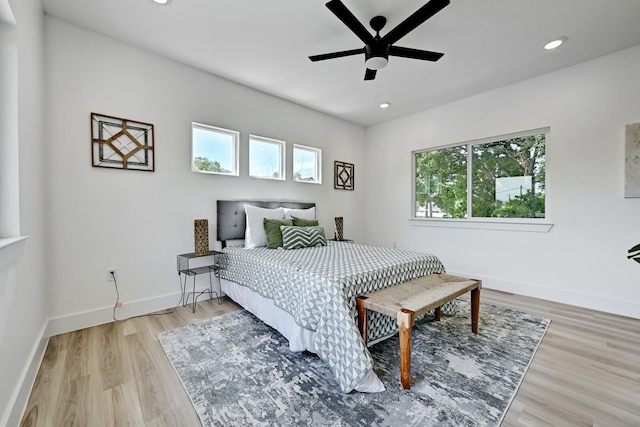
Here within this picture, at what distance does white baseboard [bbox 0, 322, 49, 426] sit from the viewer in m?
1.26

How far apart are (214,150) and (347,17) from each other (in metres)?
2.25

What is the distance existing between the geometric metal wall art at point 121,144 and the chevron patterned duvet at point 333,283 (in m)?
1.37

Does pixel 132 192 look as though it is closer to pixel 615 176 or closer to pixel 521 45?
pixel 521 45

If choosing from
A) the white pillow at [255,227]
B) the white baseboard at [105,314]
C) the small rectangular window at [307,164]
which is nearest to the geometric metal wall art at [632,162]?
the small rectangular window at [307,164]

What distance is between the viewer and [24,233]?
5.30 feet

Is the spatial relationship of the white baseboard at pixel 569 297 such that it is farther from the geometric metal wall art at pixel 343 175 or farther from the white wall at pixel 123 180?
the white wall at pixel 123 180

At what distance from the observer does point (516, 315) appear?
278 centimetres

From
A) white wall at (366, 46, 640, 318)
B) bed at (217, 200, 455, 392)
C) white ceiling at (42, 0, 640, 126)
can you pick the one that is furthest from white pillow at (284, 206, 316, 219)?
white wall at (366, 46, 640, 318)

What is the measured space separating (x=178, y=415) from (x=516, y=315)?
3124mm

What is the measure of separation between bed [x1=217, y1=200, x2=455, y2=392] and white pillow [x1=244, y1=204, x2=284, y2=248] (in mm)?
30

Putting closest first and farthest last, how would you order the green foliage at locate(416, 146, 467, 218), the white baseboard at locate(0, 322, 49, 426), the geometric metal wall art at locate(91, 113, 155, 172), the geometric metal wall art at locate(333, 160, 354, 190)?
the white baseboard at locate(0, 322, 49, 426) < the geometric metal wall art at locate(91, 113, 155, 172) < the green foliage at locate(416, 146, 467, 218) < the geometric metal wall art at locate(333, 160, 354, 190)

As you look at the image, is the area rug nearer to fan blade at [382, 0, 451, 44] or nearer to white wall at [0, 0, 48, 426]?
white wall at [0, 0, 48, 426]

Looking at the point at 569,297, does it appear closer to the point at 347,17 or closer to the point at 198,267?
the point at 347,17

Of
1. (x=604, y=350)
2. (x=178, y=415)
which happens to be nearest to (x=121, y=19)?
(x=178, y=415)
